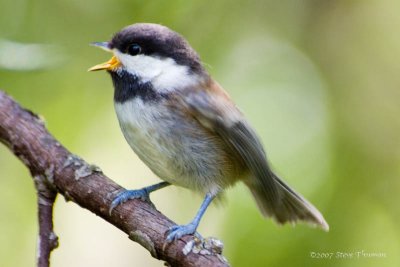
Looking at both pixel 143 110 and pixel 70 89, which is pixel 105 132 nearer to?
pixel 70 89

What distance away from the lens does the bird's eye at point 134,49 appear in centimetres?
272

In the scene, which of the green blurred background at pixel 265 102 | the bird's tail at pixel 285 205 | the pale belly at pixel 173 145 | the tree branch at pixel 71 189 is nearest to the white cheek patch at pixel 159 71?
the pale belly at pixel 173 145

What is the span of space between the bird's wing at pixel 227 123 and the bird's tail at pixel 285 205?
0.46ft

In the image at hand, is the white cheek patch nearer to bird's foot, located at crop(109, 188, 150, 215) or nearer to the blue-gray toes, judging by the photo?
bird's foot, located at crop(109, 188, 150, 215)

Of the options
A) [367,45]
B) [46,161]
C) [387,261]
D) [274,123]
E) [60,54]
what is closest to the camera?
[46,161]

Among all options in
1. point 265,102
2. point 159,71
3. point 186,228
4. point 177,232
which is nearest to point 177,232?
point 177,232

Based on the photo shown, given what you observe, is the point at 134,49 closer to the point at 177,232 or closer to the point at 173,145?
the point at 173,145

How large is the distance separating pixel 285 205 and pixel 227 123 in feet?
1.83

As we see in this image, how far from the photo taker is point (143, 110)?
262 centimetres

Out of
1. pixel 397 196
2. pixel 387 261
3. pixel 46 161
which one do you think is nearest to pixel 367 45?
pixel 397 196

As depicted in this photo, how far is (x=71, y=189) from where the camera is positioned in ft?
8.12

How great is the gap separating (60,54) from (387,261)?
65.9 inches

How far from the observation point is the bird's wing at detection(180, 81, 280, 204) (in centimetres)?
268

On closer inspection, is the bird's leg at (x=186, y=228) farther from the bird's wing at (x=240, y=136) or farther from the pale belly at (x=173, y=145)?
the bird's wing at (x=240, y=136)
